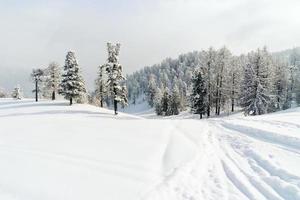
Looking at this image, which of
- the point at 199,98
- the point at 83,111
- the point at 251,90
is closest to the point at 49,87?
the point at 83,111

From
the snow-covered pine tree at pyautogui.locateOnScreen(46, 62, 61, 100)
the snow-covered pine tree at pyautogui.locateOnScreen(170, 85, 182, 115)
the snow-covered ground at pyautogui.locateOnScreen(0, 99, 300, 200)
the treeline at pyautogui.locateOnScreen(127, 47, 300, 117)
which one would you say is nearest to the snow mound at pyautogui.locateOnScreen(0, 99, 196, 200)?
the snow-covered ground at pyautogui.locateOnScreen(0, 99, 300, 200)

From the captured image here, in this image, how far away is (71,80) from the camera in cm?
6309

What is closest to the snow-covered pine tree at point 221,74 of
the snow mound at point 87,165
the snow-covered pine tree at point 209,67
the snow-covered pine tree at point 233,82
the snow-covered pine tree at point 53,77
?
the snow-covered pine tree at point 209,67

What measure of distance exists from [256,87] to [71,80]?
101 ft

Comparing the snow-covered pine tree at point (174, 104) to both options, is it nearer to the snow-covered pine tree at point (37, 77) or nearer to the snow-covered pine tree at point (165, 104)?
A: the snow-covered pine tree at point (165, 104)

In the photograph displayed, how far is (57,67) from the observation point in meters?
80.8

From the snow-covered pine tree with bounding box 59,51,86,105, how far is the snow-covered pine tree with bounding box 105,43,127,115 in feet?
24.6

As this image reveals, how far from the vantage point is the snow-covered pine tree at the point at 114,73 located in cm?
5807

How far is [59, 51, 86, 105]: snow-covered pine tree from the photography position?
62853 millimetres

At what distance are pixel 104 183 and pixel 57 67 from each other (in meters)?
72.1

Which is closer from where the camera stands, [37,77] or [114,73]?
[114,73]

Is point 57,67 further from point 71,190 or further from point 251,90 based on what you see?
point 71,190

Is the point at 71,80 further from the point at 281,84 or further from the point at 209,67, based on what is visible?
the point at 281,84

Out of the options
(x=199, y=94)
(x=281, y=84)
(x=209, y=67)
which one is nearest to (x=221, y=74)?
(x=209, y=67)
